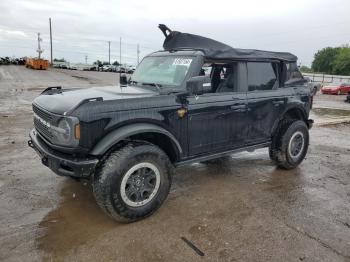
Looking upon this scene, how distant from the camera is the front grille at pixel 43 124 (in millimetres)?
3629

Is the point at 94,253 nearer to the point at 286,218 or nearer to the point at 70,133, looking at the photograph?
the point at 70,133

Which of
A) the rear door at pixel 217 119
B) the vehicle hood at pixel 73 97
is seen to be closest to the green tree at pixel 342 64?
the rear door at pixel 217 119

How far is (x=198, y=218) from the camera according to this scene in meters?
3.91

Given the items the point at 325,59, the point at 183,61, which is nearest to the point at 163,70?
the point at 183,61

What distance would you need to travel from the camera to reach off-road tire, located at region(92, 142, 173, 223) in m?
3.45

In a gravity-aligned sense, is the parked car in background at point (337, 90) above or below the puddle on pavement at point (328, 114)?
above

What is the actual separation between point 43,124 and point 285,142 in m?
3.83

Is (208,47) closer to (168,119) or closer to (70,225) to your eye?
(168,119)

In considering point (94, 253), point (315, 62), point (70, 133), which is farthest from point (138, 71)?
point (315, 62)

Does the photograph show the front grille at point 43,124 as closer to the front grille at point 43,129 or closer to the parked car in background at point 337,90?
the front grille at point 43,129

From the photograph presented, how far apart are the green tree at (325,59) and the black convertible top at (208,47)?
10070 cm

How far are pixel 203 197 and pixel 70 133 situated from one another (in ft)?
6.83

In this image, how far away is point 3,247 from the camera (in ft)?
10.5

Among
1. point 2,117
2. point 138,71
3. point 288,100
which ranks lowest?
point 2,117
